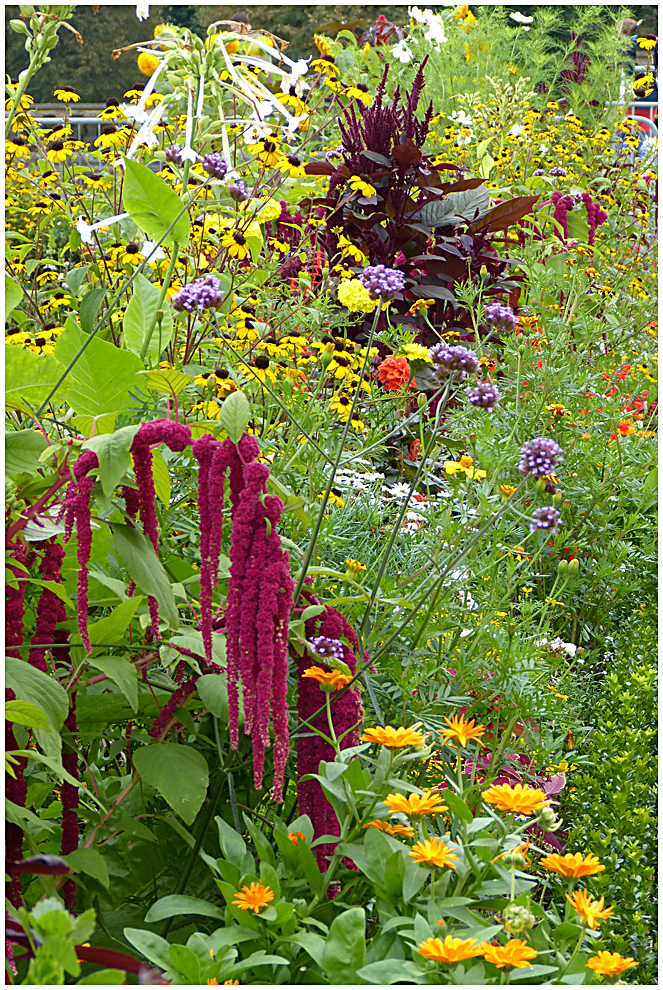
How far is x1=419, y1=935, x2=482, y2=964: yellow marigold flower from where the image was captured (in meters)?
1.02

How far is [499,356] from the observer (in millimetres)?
3475

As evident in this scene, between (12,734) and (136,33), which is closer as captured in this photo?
(12,734)

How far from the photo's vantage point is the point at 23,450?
126 centimetres

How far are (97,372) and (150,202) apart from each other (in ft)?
1.39

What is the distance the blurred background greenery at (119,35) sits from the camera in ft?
50.4

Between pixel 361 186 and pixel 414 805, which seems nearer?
pixel 414 805

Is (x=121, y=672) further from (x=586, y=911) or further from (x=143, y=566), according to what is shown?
(x=586, y=911)

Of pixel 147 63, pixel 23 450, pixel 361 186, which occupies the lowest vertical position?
pixel 23 450

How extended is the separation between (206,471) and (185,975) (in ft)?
2.11

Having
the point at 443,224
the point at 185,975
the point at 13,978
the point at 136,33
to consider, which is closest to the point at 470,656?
the point at 185,975

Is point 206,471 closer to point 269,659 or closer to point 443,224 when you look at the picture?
point 269,659

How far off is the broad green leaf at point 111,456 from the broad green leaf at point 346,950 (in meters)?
0.64

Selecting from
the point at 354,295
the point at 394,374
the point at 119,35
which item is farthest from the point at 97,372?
the point at 119,35

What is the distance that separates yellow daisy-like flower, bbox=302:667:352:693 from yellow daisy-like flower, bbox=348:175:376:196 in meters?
2.72
